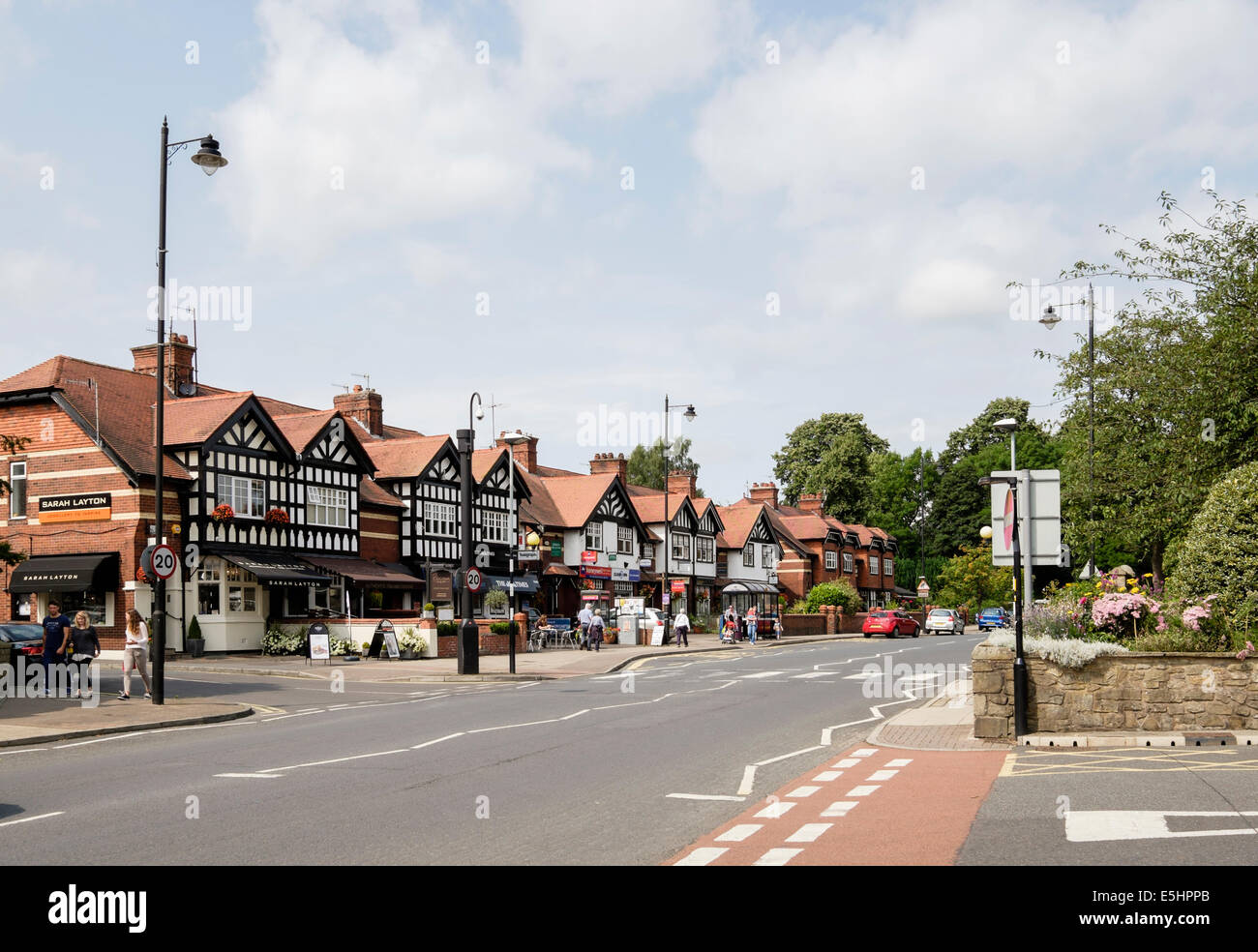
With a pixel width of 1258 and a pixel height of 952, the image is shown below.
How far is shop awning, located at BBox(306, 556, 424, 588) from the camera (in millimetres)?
42031

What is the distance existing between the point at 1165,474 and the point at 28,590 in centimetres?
3225

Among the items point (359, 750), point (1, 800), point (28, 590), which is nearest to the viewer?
point (1, 800)

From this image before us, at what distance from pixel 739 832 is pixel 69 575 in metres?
32.2

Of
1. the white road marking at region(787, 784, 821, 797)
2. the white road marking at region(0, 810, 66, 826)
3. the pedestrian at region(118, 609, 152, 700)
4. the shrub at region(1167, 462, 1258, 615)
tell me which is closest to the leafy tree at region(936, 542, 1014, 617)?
the shrub at region(1167, 462, 1258, 615)

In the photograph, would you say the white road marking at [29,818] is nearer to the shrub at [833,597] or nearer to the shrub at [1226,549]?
the shrub at [1226,549]

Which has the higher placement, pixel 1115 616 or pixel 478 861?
pixel 1115 616

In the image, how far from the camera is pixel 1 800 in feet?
34.6

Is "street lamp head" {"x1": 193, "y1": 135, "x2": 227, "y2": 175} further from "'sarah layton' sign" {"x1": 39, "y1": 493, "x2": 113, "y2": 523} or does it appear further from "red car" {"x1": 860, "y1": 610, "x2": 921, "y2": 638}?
"red car" {"x1": 860, "y1": 610, "x2": 921, "y2": 638}

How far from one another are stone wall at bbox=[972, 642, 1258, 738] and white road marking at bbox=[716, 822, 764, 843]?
6007 millimetres

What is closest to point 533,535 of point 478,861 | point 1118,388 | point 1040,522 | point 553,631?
point 553,631

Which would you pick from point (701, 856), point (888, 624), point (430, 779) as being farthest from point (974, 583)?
point (701, 856)

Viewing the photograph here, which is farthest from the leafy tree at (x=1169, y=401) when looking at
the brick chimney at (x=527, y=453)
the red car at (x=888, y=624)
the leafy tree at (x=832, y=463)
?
the leafy tree at (x=832, y=463)

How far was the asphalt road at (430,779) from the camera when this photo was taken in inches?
325
